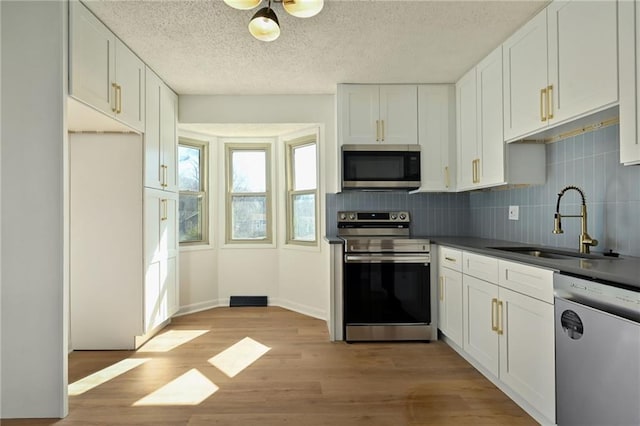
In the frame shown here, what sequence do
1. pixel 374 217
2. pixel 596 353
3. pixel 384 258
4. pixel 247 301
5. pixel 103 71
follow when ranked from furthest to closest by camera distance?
pixel 247 301 < pixel 374 217 < pixel 384 258 < pixel 103 71 < pixel 596 353

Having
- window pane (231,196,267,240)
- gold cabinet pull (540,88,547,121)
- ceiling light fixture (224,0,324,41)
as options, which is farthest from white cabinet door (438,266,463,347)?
window pane (231,196,267,240)

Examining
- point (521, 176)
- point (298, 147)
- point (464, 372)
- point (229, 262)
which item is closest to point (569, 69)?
point (521, 176)

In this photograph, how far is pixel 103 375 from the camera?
2.58 metres

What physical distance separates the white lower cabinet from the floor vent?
2466mm

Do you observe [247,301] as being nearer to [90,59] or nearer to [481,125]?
[90,59]

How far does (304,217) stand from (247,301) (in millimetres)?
1274

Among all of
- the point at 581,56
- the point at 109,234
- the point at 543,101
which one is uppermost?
the point at 581,56

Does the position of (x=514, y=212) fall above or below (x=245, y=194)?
below

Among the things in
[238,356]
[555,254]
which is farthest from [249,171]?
[555,254]

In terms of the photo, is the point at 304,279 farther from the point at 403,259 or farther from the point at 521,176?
the point at 521,176

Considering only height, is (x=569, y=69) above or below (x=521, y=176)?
above

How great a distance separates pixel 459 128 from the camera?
3.47m

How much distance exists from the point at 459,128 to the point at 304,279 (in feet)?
7.56

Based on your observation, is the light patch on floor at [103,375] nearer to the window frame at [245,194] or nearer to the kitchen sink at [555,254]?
the window frame at [245,194]
